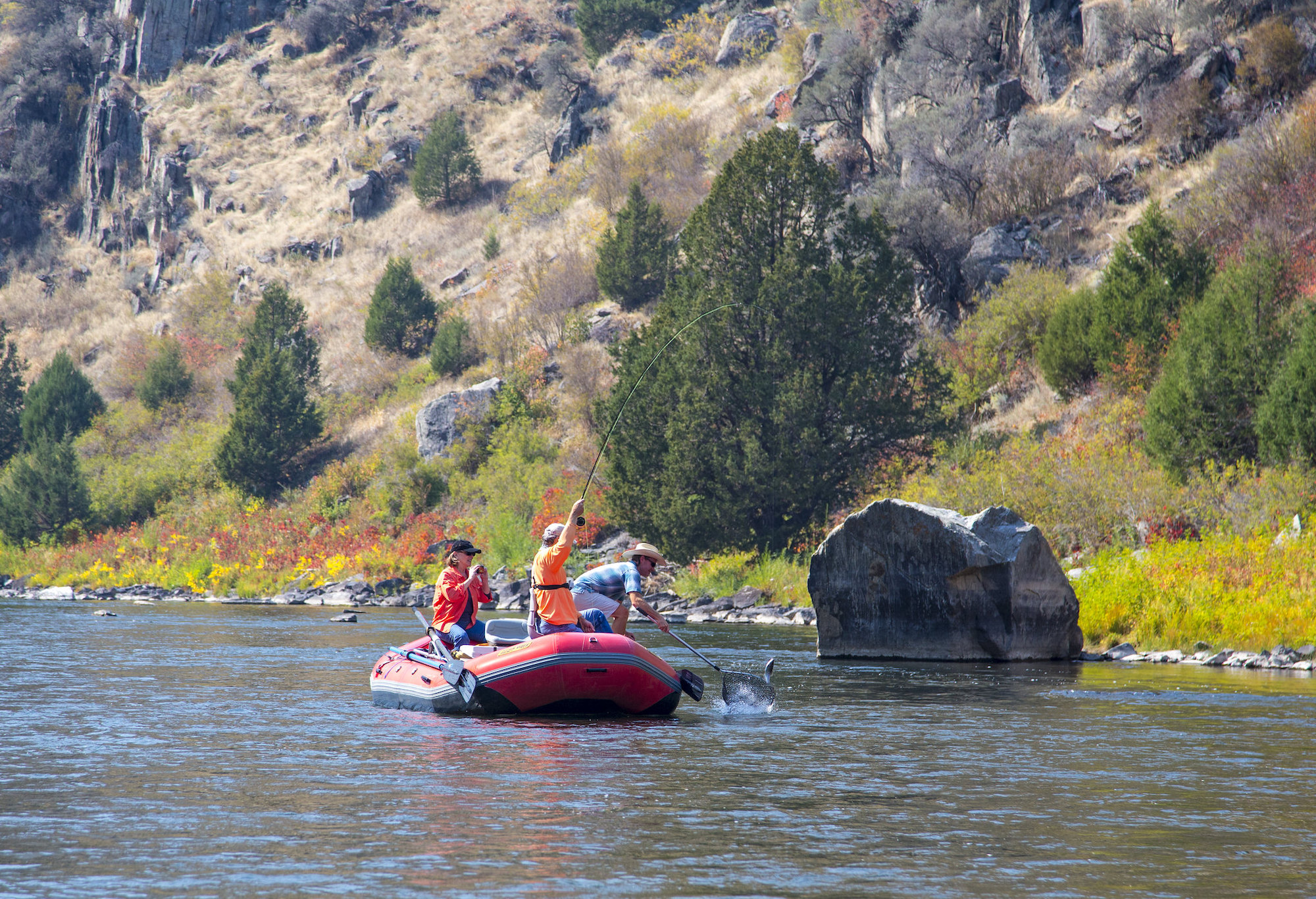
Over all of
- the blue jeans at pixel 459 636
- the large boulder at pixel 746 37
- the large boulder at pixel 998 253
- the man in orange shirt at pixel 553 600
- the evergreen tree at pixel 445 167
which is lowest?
the blue jeans at pixel 459 636

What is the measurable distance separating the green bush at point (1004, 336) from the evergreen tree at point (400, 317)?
27846mm

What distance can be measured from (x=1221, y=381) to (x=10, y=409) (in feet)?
165

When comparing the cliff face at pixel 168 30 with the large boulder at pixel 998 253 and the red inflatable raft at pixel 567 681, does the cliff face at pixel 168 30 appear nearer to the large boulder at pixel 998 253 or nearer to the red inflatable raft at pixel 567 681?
the large boulder at pixel 998 253

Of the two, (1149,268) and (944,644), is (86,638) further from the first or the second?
(1149,268)

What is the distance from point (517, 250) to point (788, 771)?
53.2 m

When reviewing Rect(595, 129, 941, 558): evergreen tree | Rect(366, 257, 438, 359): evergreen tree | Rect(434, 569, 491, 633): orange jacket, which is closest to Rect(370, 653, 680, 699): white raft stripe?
Rect(434, 569, 491, 633): orange jacket

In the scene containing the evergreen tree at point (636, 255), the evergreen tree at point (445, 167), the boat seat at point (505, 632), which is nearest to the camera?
the boat seat at point (505, 632)

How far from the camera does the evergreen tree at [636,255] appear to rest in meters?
49.8

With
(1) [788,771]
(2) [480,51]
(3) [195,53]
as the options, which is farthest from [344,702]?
(3) [195,53]

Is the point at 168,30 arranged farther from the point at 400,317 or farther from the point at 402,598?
the point at 402,598

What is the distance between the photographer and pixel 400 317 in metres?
56.7

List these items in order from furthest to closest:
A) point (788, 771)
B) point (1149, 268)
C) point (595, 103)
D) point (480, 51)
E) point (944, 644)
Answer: point (480, 51) → point (595, 103) → point (1149, 268) → point (944, 644) → point (788, 771)

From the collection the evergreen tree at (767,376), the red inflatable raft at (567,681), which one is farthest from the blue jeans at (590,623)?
the evergreen tree at (767,376)

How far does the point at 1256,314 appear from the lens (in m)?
25.1
